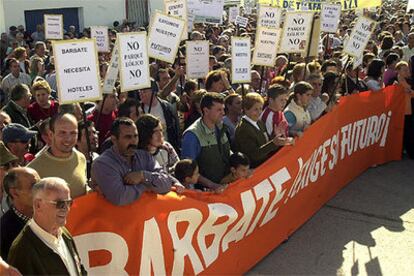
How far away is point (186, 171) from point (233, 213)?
63 cm

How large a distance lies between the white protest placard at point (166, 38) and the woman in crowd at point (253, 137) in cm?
147

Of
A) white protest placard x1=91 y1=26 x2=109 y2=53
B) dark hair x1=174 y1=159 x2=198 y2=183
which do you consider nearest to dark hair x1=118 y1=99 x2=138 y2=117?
dark hair x1=174 y1=159 x2=198 y2=183

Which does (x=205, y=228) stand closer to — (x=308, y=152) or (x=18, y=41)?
(x=308, y=152)

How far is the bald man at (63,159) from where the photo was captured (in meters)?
4.29

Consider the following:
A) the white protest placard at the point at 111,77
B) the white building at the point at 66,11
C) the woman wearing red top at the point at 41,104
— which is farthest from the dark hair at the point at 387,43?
the white building at the point at 66,11

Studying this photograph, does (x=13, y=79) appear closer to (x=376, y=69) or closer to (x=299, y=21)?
(x=299, y=21)

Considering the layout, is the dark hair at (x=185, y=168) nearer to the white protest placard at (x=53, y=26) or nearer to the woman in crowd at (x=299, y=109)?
the woman in crowd at (x=299, y=109)

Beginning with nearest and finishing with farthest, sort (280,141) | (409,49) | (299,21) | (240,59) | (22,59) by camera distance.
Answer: (280,141) → (240,59) → (299,21) → (22,59) → (409,49)

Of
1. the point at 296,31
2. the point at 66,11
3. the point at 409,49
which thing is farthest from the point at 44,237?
the point at 66,11

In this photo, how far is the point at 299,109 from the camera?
7.03m

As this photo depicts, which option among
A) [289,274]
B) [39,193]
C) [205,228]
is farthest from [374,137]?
[39,193]

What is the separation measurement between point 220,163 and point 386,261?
83.3 inches

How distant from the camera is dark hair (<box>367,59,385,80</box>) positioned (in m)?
9.27

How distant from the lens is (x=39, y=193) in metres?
3.28
